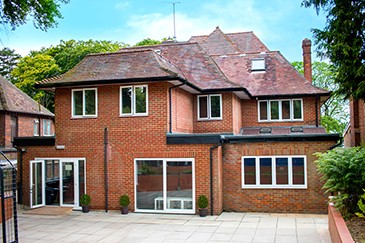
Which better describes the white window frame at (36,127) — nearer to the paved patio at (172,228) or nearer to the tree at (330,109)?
the paved patio at (172,228)

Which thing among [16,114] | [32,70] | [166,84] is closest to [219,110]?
[166,84]

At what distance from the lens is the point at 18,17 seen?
46.3ft

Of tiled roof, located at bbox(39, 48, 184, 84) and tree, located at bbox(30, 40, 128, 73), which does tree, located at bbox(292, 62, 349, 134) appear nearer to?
tree, located at bbox(30, 40, 128, 73)

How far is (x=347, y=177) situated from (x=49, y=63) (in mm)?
36030

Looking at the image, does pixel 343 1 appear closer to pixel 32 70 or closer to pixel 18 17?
pixel 18 17

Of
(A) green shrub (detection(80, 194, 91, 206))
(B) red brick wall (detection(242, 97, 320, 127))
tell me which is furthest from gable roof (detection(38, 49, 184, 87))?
(B) red brick wall (detection(242, 97, 320, 127))

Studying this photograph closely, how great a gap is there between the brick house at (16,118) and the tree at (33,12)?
42.1ft

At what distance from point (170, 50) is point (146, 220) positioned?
10.6 meters

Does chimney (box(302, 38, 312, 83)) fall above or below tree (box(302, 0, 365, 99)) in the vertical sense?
above

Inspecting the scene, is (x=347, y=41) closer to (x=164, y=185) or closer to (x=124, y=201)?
(x=164, y=185)

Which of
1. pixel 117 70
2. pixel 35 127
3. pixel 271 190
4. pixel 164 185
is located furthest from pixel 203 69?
pixel 35 127

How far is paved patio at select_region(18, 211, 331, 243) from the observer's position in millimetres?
10398

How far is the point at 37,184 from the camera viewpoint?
1533 centimetres

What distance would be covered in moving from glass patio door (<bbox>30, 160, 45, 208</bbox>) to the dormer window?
1275cm
